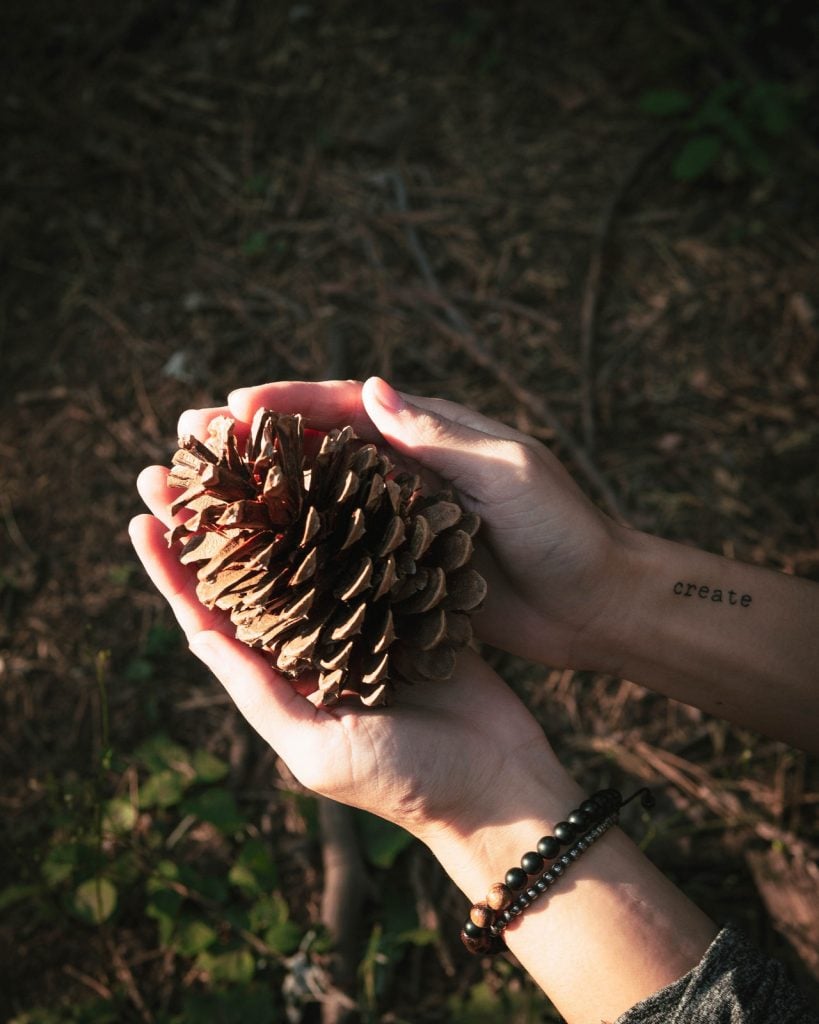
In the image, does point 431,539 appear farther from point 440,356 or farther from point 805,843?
point 440,356

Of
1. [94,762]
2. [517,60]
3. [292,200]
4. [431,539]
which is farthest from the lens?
[517,60]

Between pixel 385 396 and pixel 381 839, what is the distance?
1.49m

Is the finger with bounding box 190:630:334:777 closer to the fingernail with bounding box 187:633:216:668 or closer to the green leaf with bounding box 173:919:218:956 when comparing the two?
the fingernail with bounding box 187:633:216:668

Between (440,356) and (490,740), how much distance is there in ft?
6.61

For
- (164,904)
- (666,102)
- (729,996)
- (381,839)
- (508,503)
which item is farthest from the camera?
(666,102)

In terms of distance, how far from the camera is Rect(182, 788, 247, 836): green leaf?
2609mm

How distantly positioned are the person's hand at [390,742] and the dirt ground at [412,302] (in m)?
0.89

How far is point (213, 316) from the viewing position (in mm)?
3744

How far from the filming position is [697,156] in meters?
3.67

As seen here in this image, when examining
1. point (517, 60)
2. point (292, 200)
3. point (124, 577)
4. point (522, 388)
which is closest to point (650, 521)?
point (522, 388)

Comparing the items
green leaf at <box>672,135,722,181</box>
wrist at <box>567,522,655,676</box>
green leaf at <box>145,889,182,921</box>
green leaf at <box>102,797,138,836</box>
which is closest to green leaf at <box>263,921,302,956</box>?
green leaf at <box>145,889,182,921</box>

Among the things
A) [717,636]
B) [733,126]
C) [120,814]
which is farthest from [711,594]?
[733,126]

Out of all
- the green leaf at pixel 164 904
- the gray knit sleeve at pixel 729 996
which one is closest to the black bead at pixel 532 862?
the gray knit sleeve at pixel 729 996

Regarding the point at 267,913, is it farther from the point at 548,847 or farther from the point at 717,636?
the point at 717,636
